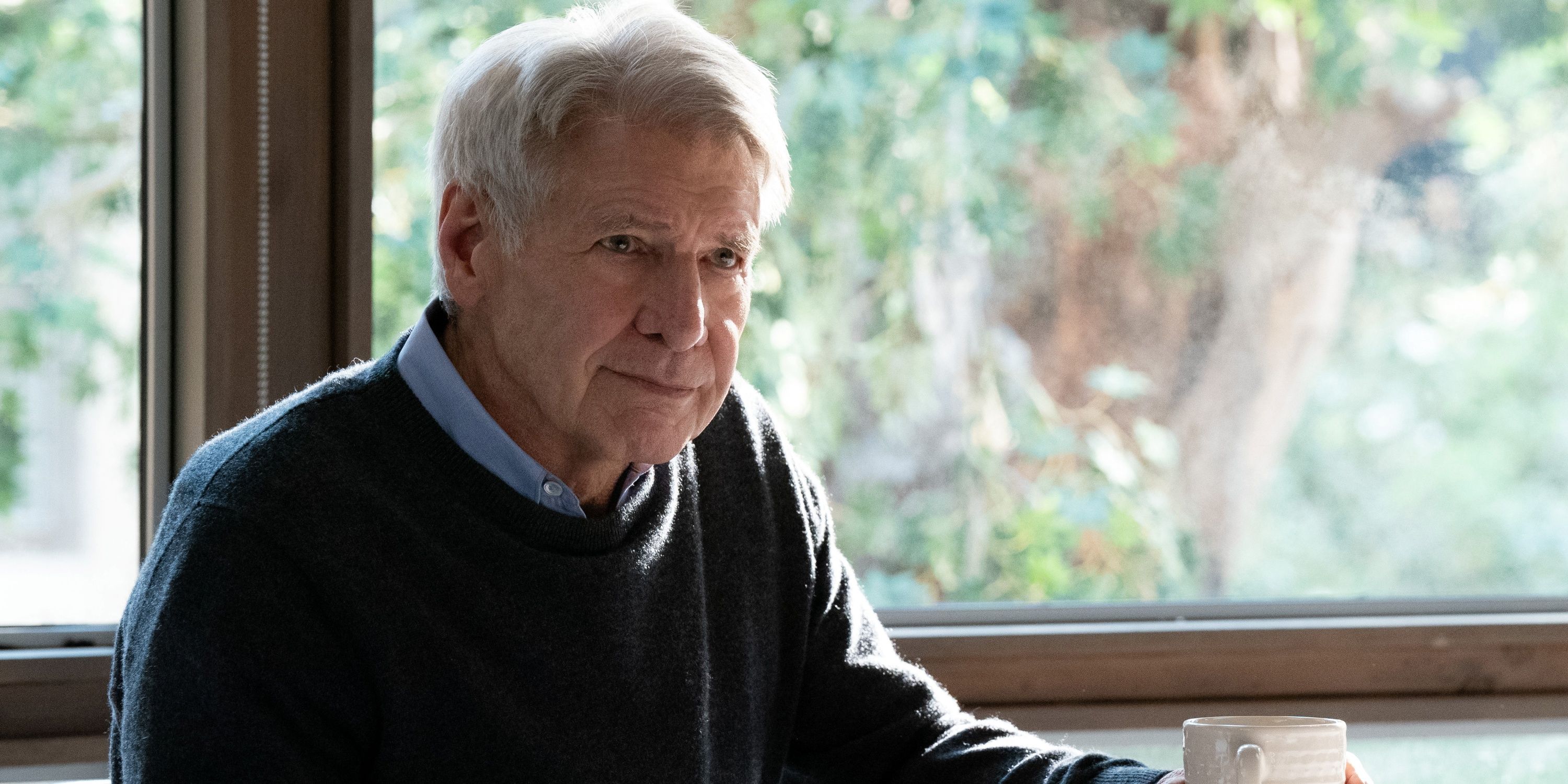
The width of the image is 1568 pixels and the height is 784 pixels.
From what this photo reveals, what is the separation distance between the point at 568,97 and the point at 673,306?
188 mm

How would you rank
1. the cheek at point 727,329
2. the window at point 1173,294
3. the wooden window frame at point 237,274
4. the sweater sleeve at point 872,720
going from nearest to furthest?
1. the cheek at point 727,329
2. the sweater sleeve at point 872,720
3. the wooden window frame at point 237,274
4. the window at point 1173,294

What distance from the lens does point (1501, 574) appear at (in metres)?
2.17

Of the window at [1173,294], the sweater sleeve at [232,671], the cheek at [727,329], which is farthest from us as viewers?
the window at [1173,294]

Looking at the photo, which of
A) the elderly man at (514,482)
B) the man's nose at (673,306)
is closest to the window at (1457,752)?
the elderly man at (514,482)

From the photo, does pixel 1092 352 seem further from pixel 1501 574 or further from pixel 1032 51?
pixel 1501 574

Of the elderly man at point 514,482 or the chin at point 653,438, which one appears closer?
the elderly man at point 514,482

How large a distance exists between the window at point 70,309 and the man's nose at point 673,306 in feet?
2.90

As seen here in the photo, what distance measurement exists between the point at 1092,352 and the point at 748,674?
835 millimetres

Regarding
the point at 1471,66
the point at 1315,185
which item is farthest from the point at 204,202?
the point at 1471,66

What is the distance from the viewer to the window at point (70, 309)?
175 cm

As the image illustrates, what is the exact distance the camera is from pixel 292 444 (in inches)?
47.1

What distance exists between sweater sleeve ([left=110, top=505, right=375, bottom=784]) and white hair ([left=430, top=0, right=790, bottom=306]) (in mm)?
305

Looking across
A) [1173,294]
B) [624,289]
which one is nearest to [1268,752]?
[624,289]

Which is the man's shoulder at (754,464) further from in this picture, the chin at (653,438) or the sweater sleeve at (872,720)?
the chin at (653,438)
